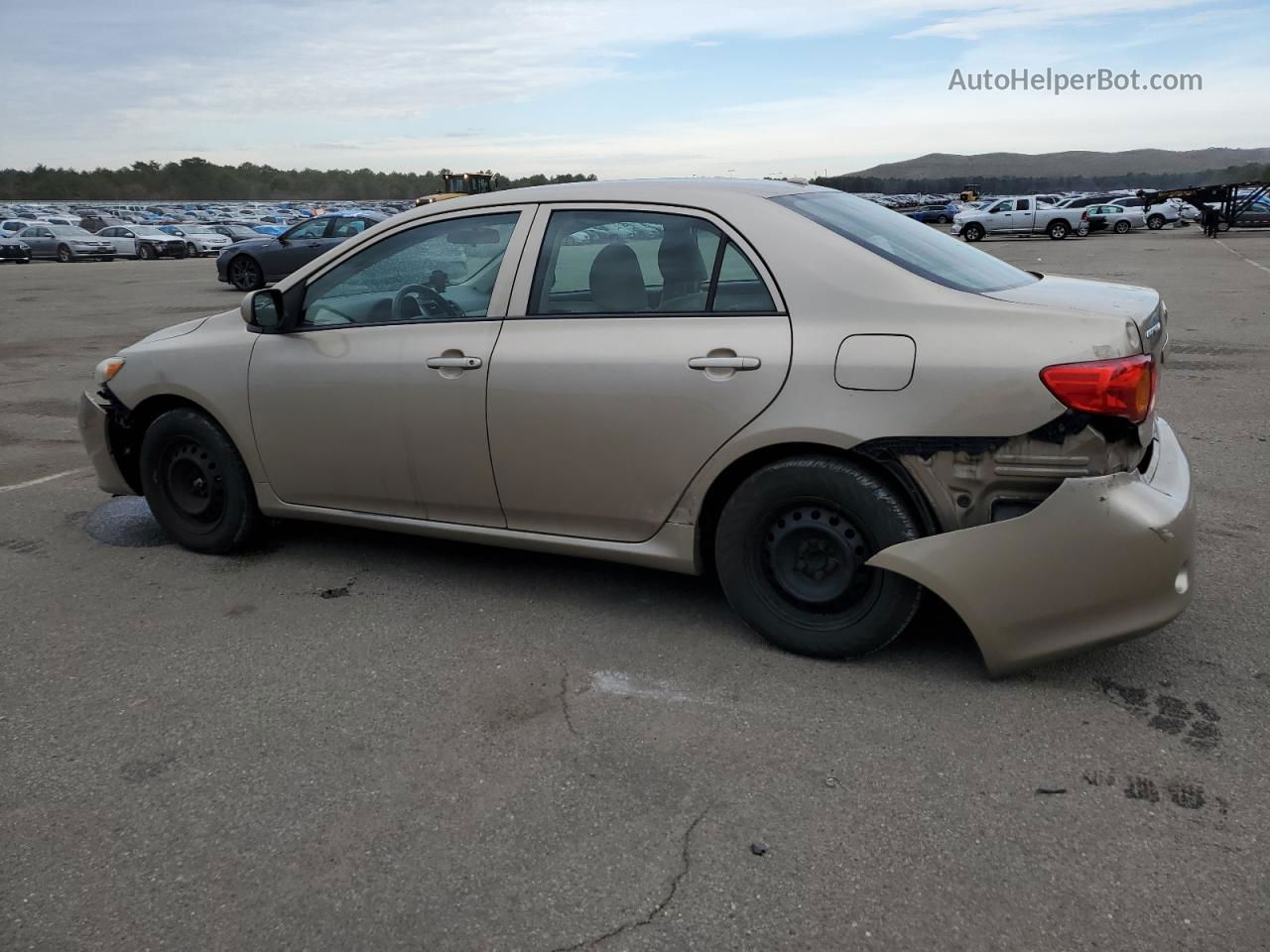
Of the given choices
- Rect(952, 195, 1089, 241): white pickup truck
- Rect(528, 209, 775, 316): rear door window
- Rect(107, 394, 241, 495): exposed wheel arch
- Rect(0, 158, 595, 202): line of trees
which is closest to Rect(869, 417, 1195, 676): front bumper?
Rect(528, 209, 775, 316): rear door window

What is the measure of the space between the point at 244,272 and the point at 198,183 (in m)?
113

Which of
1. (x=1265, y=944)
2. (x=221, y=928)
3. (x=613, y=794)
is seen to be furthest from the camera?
(x=613, y=794)

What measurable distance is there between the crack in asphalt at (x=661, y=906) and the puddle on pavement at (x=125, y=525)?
3570 millimetres

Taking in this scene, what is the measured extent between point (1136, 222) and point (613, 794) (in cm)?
4862

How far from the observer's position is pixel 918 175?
190m

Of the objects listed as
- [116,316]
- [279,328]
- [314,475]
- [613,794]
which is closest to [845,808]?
[613,794]

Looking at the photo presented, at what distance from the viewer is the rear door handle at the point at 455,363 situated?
4000 mm

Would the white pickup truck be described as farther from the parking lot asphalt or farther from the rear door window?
the rear door window

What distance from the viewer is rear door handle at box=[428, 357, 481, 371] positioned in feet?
13.1

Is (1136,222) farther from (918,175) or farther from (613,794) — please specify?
(918,175)

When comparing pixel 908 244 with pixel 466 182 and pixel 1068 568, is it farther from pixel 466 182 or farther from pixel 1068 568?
pixel 466 182

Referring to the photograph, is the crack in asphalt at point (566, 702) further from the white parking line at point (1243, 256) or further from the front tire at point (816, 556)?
the white parking line at point (1243, 256)

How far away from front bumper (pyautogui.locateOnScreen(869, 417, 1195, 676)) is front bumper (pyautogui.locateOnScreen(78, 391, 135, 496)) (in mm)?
3751

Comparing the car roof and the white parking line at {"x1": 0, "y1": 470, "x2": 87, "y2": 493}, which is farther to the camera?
the white parking line at {"x1": 0, "y1": 470, "x2": 87, "y2": 493}
